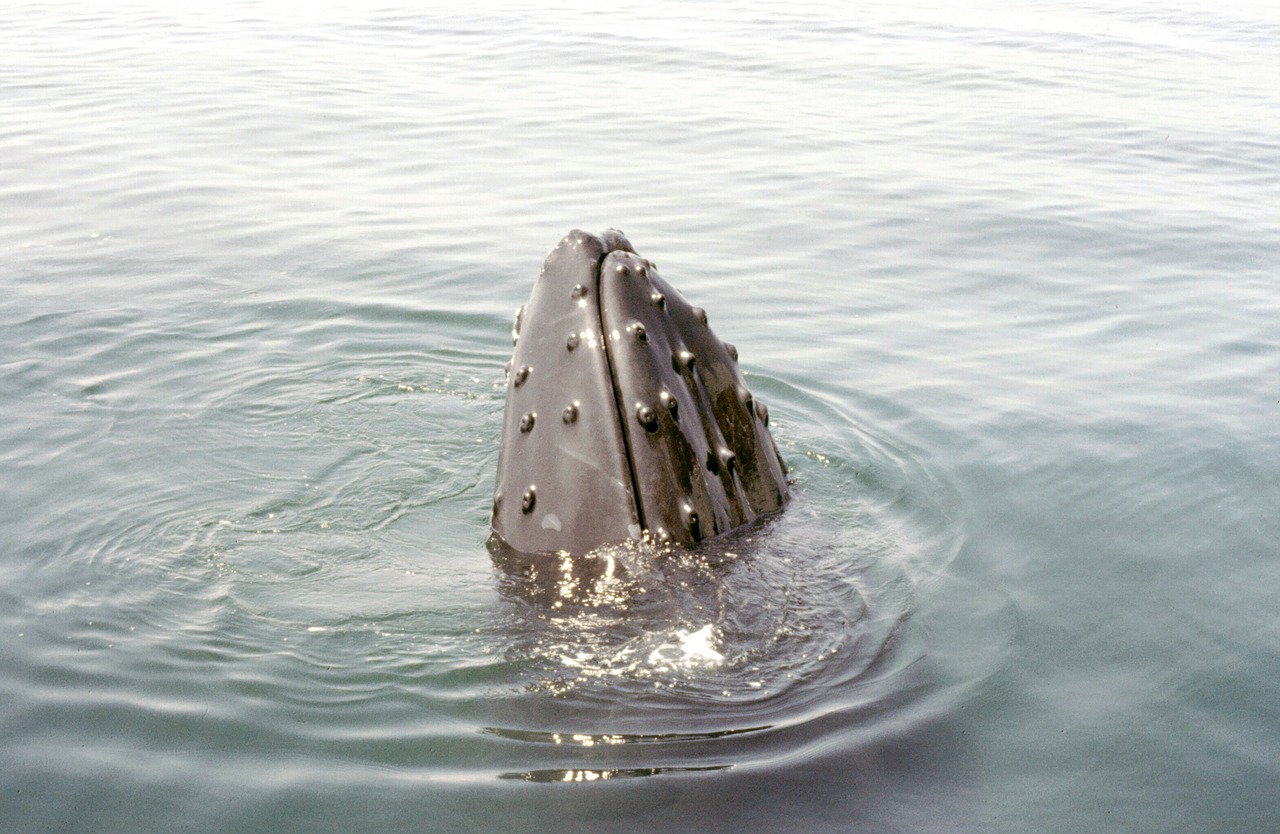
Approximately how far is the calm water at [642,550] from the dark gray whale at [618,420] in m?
0.15

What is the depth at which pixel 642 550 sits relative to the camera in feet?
14.4

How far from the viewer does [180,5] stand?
2616 centimetres

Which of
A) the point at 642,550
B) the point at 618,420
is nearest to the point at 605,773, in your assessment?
the point at 642,550

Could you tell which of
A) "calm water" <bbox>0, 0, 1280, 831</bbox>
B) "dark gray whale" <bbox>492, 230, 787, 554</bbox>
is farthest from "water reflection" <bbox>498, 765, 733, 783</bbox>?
"dark gray whale" <bbox>492, 230, 787, 554</bbox>

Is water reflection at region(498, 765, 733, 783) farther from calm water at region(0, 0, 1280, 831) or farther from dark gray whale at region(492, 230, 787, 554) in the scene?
dark gray whale at region(492, 230, 787, 554)

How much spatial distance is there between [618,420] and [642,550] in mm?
408

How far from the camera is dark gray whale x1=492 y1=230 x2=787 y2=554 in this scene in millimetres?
4395

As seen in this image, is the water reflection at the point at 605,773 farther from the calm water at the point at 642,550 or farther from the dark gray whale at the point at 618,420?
the dark gray whale at the point at 618,420

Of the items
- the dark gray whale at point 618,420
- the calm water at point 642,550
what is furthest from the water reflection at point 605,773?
the dark gray whale at point 618,420

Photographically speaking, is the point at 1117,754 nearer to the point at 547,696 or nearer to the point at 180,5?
the point at 547,696

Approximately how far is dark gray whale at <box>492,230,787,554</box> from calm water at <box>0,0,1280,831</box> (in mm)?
146

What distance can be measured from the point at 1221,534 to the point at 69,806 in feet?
15.3

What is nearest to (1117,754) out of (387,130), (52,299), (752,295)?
(752,295)

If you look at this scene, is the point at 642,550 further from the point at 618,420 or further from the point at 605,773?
the point at 605,773
